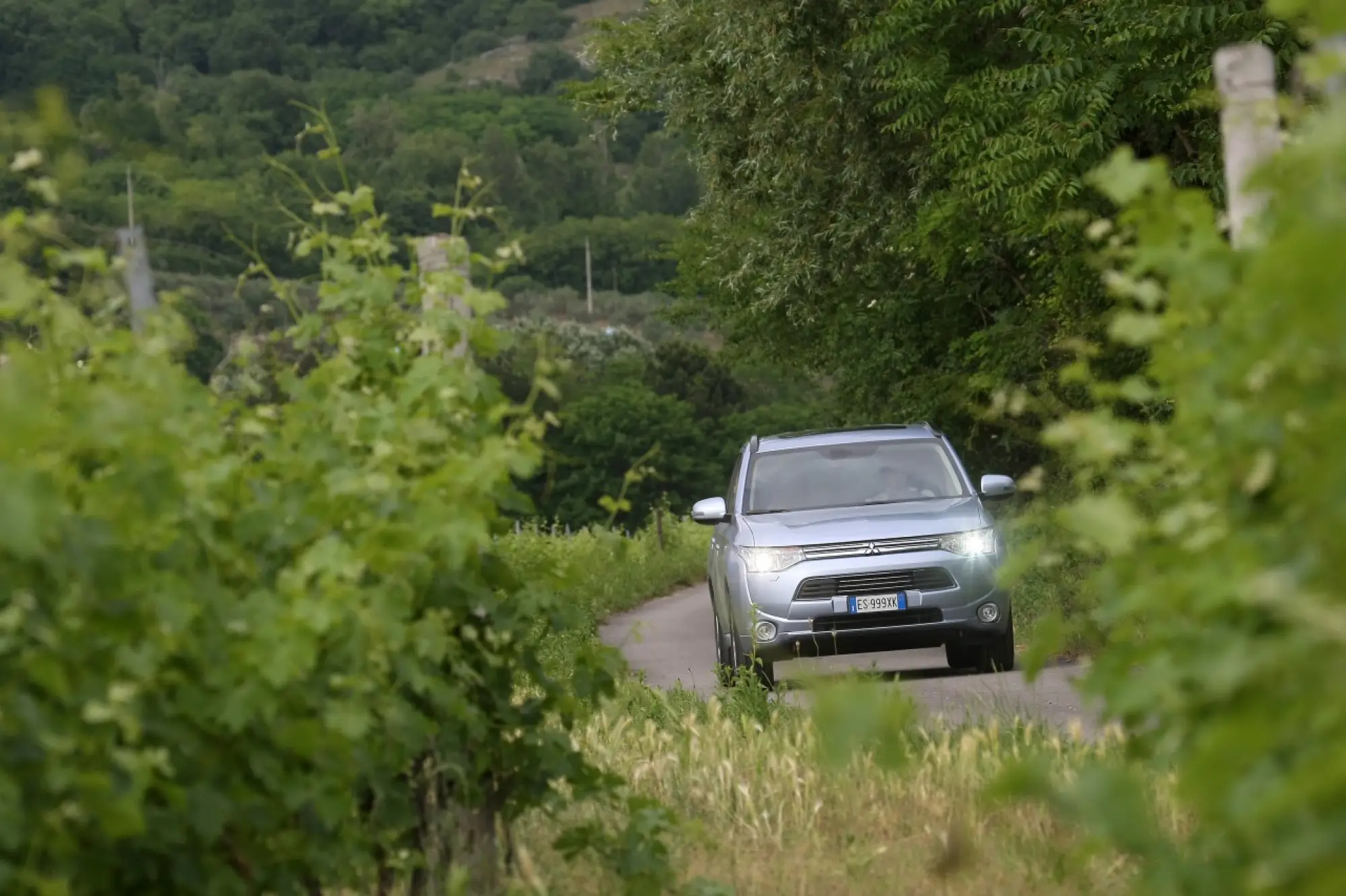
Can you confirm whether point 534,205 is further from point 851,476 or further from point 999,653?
point 999,653

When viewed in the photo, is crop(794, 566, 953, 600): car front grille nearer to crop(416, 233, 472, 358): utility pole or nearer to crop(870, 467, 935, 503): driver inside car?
crop(870, 467, 935, 503): driver inside car

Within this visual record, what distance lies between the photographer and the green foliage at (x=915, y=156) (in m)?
20.0

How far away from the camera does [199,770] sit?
404 centimetres

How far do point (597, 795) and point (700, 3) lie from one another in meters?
23.1

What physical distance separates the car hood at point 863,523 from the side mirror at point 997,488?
0.15 m

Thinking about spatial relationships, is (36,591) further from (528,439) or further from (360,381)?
(360,381)

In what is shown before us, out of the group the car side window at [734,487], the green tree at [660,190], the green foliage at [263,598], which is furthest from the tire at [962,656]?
the green tree at [660,190]

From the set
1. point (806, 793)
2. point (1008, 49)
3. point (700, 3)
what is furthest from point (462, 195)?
point (700, 3)

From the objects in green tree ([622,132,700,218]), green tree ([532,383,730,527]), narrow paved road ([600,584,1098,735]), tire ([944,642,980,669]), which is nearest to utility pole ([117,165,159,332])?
narrow paved road ([600,584,1098,735])

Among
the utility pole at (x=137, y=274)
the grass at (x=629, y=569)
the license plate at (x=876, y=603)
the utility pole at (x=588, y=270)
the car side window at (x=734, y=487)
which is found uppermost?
the utility pole at (x=137, y=274)

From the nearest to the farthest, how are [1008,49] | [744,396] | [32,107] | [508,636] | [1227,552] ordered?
[1227,552] < [32,107] < [508,636] < [1008,49] < [744,396]

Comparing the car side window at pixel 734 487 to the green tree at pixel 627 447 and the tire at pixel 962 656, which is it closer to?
the tire at pixel 962 656

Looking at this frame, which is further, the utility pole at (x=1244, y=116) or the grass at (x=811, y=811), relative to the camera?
the grass at (x=811, y=811)

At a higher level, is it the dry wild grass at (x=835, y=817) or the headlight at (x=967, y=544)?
the dry wild grass at (x=835, y=817)
